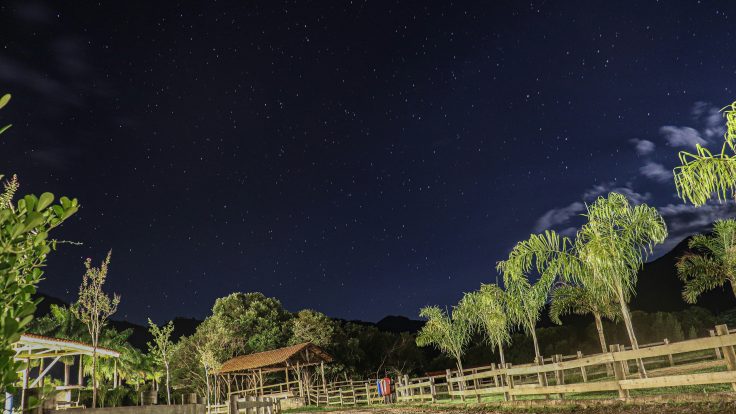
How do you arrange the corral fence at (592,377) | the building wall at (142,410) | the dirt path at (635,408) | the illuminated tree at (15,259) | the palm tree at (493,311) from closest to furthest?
the illuminated tree at (15,259) < the building wall at (142,410) < the dirt path at (635,408) < the corral fence at (592,377) < the palm tree at (493,311)

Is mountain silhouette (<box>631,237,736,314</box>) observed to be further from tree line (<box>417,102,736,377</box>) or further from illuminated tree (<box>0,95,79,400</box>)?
illuminated tree (<box>0,95,79,400</box>)

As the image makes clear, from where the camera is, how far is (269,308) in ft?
159

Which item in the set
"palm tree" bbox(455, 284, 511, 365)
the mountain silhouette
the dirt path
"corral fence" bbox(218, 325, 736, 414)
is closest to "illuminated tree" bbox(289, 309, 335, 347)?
"corral fence" bbox(218, 325, 736, 414)

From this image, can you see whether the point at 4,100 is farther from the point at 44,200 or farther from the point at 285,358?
the point at 285,358

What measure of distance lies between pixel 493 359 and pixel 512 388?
33135 millimetres

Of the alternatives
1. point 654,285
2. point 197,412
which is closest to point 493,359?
point 197,412

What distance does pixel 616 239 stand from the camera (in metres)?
14.3

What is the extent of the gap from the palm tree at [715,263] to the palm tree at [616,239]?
1188cm

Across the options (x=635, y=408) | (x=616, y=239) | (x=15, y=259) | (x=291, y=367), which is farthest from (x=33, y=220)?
(x=291, y=367)

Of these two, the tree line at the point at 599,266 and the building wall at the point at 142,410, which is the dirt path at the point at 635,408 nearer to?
the tree line at the point at 599,266

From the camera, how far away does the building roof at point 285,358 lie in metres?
31.6

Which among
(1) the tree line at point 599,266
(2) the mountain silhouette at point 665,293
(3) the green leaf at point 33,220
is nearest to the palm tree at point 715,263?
(1) the tree line at point 599,266

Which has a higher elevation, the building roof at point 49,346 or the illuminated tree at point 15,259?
the building roof at point 49,346

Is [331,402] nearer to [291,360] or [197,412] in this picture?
[291,360]
